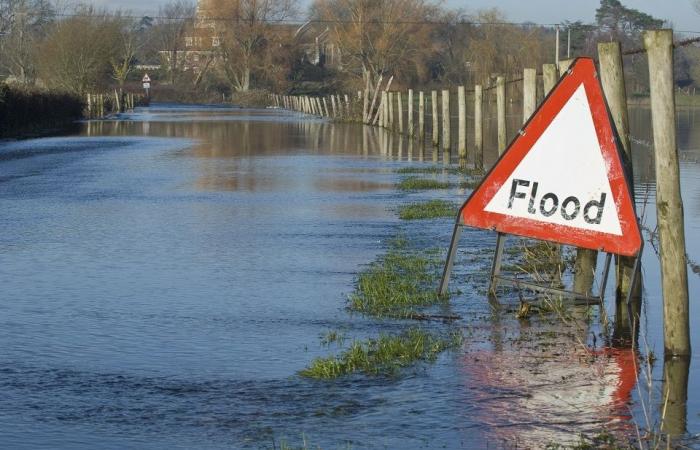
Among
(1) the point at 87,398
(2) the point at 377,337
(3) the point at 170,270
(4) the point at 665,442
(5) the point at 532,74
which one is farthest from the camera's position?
(5) the point at 532,74

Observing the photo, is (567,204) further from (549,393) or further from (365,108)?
(365,108)

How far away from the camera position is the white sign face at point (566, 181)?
31.4ft

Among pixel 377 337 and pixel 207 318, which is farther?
pixel 207 318

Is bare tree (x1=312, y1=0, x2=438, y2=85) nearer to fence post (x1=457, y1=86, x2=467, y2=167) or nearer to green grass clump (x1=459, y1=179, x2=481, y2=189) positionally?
fence post (x1=457, y1=86, x2=467, y2=167)

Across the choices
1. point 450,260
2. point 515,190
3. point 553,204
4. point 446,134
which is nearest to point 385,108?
point 446,134

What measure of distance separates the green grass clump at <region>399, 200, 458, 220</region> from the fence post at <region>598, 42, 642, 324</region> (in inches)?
281

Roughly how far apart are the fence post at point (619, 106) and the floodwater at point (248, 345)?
279 mm

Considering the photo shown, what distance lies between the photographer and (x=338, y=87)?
13262 cm

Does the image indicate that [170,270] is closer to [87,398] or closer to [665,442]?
[87,398]

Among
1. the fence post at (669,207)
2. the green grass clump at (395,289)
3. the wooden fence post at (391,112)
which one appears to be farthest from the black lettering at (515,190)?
the wooden fence post at (391,112)

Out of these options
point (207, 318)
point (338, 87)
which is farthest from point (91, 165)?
Result: point (338, 87)

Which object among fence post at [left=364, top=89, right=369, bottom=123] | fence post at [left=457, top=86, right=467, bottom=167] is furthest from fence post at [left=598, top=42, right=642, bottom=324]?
fence post at [left=364, top=89, right=369, bottom=123]

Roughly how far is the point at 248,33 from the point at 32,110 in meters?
81.4

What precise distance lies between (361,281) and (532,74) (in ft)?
26.1
